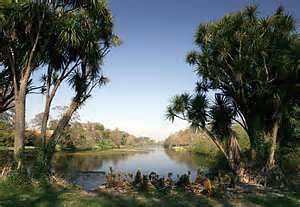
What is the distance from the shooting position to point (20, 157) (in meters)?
8.44

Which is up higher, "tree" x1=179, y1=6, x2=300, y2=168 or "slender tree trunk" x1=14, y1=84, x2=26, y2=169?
"tree" x1=179, y1=6, x2=300, y2=168

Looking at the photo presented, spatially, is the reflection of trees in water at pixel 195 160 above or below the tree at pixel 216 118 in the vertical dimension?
below

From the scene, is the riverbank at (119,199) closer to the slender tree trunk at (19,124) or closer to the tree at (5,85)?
the slender tree trunk at (19,124)

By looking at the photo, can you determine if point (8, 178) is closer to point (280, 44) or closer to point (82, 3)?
point (82, 3)

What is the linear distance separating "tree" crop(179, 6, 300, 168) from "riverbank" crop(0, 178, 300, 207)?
370cm

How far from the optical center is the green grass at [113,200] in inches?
230

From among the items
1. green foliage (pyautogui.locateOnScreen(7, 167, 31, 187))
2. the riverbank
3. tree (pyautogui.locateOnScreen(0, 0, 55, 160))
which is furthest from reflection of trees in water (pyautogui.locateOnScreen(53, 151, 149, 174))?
the riverbank

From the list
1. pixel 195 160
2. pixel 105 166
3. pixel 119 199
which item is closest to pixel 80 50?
pixel 119 199

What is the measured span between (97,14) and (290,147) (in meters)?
10.4

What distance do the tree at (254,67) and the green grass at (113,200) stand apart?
3863mm

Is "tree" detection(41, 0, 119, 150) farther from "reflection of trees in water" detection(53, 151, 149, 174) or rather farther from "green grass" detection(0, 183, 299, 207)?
"reflection of trees in water" detection(53, 151, 149, 174)

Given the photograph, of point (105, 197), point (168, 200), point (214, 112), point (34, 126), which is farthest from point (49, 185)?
point (34, 126)

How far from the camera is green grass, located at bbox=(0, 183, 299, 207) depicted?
19.2ft

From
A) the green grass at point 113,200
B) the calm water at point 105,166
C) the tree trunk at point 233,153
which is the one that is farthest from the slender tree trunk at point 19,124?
the tree trunk at point 233,153
